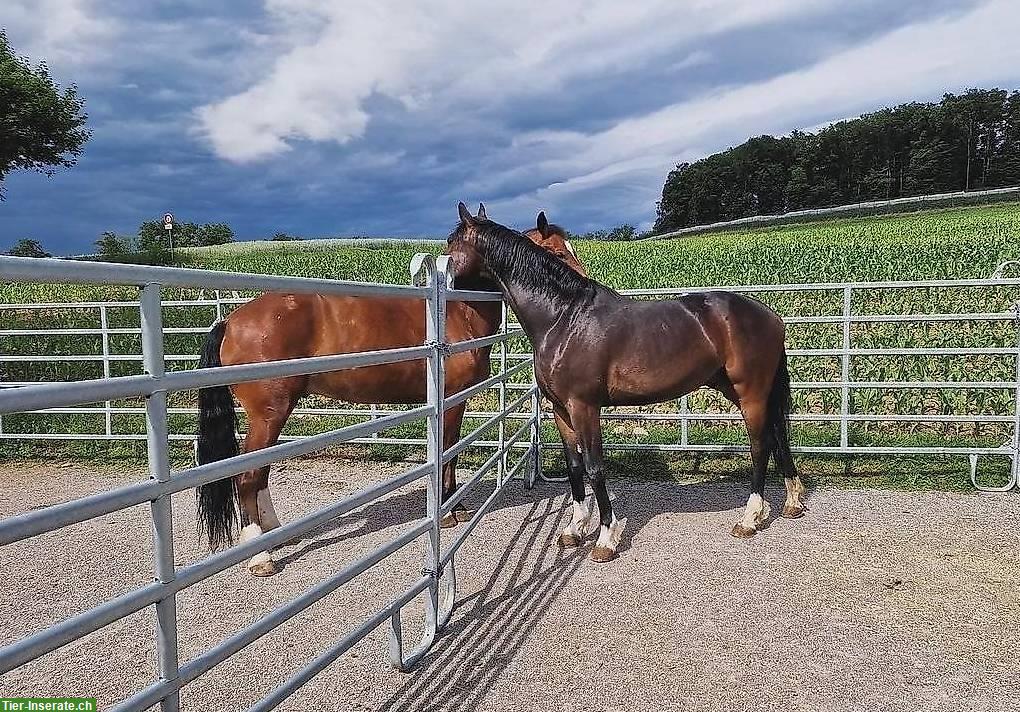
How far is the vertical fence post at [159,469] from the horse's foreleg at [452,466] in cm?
211

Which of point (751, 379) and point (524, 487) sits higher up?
point (751, 379)

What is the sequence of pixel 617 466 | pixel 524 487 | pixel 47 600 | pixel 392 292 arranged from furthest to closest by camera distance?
pixel 617 466
pixel 524 487
pixel 47 600
pixel 392 292

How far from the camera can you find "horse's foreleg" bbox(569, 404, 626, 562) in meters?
3.46

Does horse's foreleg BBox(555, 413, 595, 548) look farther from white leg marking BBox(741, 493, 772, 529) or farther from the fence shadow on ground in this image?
white leg marking BBox(741, 493, 772, 529)

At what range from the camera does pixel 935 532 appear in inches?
148

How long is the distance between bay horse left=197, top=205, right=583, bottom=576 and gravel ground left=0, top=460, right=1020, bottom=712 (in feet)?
1.47

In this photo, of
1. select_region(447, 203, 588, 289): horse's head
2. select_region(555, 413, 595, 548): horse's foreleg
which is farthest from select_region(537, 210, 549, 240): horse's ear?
select_region(555, 413, 595, 548): horse's foreleg

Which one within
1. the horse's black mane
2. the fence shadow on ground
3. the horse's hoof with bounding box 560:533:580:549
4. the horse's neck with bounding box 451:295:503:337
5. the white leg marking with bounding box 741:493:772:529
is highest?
the horse's black mane

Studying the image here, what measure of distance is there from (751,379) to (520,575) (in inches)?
70.2

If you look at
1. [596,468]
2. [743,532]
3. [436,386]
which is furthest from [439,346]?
[743,532]

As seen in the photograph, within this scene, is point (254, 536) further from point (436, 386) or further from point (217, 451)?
point (436, 386)

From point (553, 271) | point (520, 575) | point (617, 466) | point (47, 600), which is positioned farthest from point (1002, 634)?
point (47, 600)

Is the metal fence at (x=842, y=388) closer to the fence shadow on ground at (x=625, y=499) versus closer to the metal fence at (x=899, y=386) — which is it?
the metal fence at (x=899, y=386)

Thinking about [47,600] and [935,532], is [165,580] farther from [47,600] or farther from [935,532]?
[935,532]
